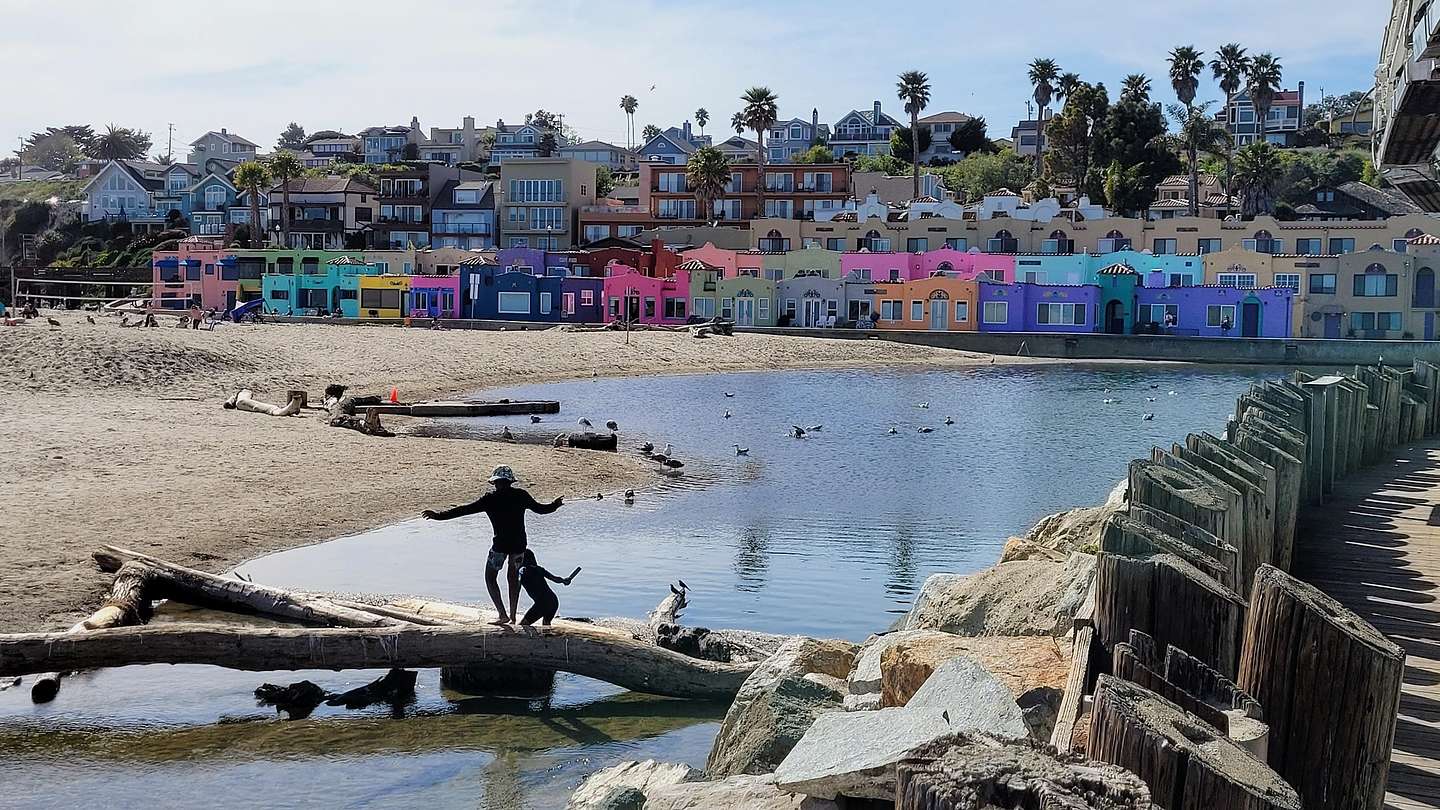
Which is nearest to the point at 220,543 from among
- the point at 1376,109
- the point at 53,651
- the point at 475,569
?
the point at 475,569

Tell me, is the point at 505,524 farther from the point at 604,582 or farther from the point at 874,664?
the point at 604,582

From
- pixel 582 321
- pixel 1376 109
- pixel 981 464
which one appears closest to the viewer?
pixel 1376 109

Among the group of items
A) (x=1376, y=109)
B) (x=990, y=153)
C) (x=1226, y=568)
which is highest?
(x=990, y=153)

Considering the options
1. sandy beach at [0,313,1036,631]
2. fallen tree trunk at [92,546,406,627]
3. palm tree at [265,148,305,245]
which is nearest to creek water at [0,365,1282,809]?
fallen tree trunk at [92,546,406,627]

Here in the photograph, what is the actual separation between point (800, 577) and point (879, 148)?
141831 mm

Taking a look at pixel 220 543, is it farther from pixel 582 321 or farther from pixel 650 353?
pixel 582 321

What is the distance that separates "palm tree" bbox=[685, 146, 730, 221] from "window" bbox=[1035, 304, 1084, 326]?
3104cm

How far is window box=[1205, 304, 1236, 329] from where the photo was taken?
3251 inches

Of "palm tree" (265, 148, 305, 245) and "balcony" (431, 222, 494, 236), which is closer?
"balcony" (431, 222, 494, 236)

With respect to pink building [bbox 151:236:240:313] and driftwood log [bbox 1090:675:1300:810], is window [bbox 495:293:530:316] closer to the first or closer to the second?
pink building [bbox 151:236:240:313]

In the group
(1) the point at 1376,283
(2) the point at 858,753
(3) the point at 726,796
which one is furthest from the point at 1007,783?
(1) the point at 1376,283

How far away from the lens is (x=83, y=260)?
426 ft

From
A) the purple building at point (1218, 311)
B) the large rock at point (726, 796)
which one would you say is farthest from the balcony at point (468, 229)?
the large rock at point (726, 796)

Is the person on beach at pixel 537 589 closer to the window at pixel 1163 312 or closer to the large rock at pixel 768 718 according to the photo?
the large rock at pixel 768 718
